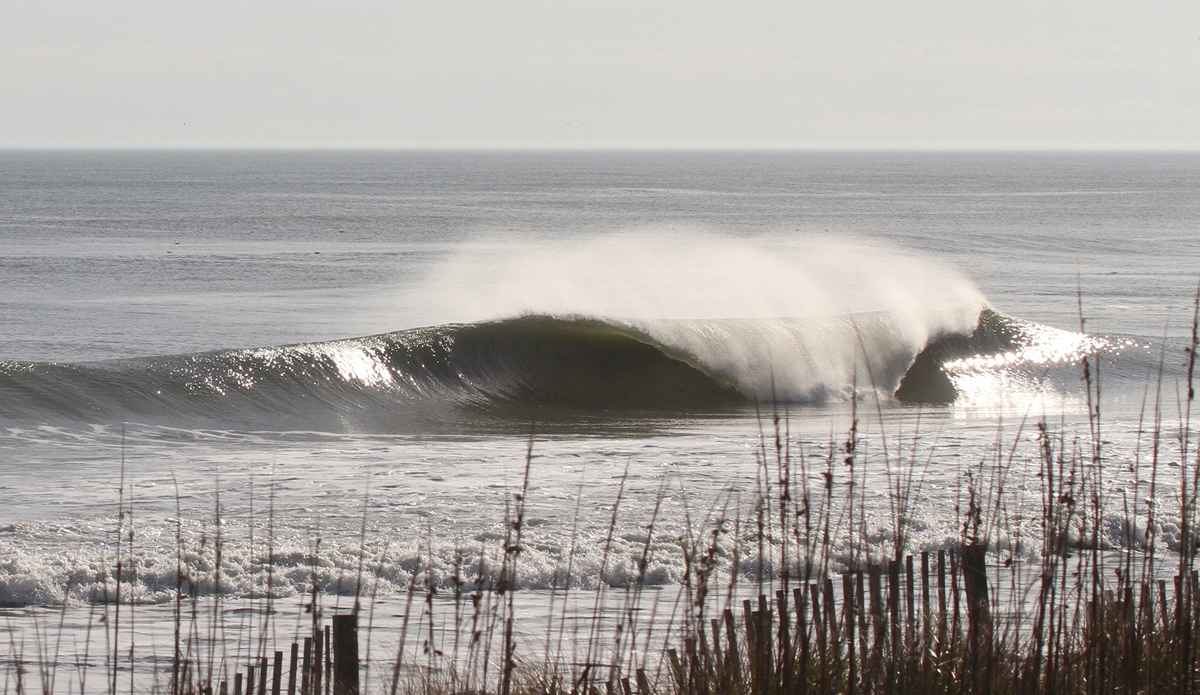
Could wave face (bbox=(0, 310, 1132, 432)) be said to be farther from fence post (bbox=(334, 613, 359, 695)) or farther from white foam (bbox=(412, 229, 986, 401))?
fence post (bbox=(334, 613, 359, 695))

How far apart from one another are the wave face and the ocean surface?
61 mm

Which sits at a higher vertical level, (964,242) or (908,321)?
(964,242)

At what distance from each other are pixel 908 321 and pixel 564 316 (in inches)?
273

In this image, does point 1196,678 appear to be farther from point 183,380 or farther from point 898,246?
point 898,246

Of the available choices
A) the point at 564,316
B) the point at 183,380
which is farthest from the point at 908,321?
the point at 183,380

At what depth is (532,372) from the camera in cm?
1942

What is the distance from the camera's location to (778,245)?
189 feet

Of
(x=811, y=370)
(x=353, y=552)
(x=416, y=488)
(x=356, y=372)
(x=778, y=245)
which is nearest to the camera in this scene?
(x=353, y=552)

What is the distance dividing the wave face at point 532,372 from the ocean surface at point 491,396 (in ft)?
0.20

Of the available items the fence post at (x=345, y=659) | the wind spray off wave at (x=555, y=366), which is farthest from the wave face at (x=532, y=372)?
the fence post at (x=345, y=659)

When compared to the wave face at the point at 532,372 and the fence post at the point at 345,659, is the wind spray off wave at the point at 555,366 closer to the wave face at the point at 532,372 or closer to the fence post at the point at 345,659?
the wave face at the point at 532,372

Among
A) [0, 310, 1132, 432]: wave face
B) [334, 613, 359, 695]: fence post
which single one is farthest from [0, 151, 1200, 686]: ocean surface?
[334, 613, 359, 695]: fence post

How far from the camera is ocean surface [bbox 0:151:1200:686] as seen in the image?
23.7ft

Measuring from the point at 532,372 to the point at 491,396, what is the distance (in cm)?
113
